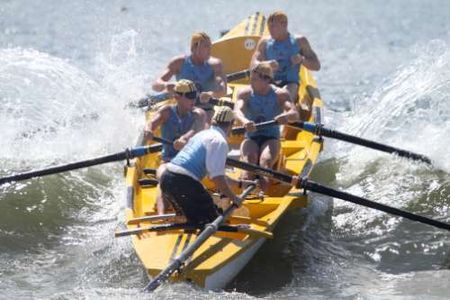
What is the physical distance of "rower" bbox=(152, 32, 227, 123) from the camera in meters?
12.3

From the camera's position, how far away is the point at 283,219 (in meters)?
11.5

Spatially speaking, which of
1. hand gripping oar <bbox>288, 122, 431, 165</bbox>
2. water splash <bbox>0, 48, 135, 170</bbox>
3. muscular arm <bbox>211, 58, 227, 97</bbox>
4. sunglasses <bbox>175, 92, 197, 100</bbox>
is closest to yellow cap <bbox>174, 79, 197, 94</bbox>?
sunglasses <bbox>175, 92, 197, 100</bbox>

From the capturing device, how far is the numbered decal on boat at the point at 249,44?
1566cm

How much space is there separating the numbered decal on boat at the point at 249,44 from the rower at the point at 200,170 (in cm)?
663

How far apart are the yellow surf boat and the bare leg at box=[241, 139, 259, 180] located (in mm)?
365

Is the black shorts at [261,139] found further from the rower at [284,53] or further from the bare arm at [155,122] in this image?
the rower at [284,53]

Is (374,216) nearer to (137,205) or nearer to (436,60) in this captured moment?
(137,205)

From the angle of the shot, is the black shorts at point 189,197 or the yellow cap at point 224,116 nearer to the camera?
the black shorts at point 189,197

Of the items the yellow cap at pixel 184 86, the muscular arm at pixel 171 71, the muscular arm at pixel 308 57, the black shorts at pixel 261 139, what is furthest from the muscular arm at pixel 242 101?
the muscular arm at pixel 308 57

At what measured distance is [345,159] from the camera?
1424cm

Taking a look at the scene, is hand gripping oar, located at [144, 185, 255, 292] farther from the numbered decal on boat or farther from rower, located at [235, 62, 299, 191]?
the numbered decal on boat

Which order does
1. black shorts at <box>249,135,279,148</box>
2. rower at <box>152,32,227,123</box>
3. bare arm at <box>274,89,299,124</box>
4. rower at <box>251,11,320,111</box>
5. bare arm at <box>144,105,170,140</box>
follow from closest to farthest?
bare arm at <box>144,105,170,140</box>, bare arm at <box>274,89,299,124</box>, black shorts at <box>249,135,279,148</box>, rower at <box>152,32,227,123</box>, rower at <box>251,11,320,111</box>

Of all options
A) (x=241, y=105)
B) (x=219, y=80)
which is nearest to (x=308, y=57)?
(x=219, y=80)

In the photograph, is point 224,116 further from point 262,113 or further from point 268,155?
point 262,113
